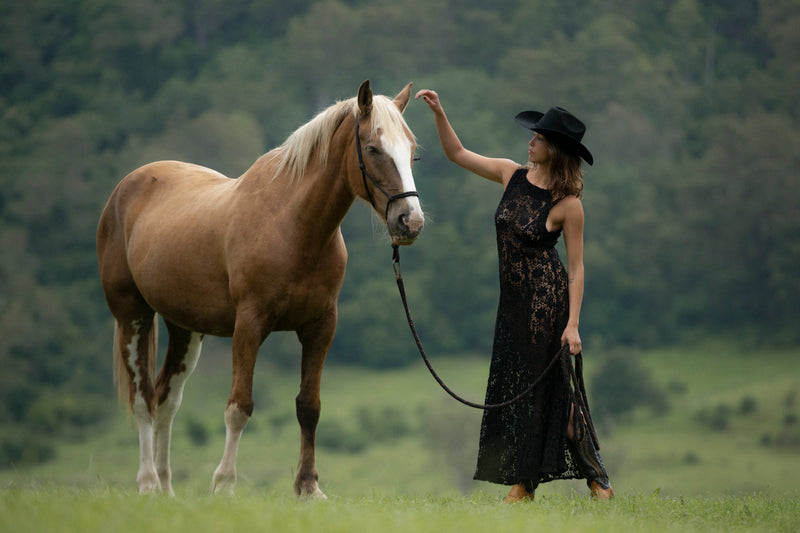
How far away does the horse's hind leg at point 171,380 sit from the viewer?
253 inches

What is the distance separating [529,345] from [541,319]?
181mm

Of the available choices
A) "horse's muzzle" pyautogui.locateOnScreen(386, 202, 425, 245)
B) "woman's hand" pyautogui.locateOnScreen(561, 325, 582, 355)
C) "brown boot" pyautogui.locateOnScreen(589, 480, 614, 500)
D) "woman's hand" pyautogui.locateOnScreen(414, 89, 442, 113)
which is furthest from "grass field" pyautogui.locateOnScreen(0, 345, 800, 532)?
"horse's muzzle" pyautogui.locateOnScreen(386, 202, 425, 245)

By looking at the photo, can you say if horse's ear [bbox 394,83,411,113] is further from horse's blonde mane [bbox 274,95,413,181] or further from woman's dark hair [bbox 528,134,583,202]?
woman's dark hair [bbox 528,134,583,202]

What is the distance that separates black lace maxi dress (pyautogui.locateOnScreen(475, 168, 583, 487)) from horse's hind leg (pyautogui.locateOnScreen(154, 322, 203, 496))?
2.38m

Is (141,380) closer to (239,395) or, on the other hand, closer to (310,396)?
(239,395)

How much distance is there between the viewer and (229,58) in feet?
280

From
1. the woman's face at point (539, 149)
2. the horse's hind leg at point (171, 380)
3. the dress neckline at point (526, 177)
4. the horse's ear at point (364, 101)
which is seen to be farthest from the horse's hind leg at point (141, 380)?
the woman's face at point (539, 149)

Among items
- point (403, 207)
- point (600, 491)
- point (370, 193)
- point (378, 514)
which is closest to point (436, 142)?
point (600, 491)

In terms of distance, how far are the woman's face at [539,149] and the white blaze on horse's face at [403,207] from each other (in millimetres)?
896

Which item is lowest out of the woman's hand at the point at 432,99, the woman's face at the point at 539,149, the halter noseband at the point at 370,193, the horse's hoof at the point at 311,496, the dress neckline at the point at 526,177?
the horse's hoof at the point at 311,496

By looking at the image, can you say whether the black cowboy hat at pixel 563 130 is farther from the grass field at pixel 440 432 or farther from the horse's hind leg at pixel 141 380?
the grass field at pixel 440 432

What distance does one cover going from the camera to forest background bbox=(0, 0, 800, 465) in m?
61.4

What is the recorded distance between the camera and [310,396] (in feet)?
18.2

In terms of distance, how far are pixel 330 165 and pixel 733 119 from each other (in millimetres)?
71402
